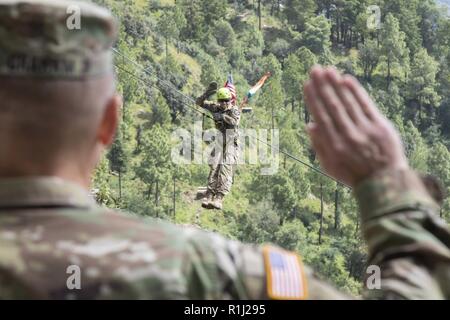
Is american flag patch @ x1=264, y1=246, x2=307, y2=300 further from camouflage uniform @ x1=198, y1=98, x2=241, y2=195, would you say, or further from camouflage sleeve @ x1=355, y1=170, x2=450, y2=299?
camouflage uniform @ x1=198, y1=98, x2=241, y2=195

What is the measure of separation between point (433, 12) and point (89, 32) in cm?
10935

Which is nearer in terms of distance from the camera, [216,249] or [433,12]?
[216,249]

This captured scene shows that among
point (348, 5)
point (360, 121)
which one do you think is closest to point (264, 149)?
point (348, 5)

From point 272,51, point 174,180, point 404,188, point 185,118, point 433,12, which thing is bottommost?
point 404,188

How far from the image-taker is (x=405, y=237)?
1.88m

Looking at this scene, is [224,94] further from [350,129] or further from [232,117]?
[350,129]

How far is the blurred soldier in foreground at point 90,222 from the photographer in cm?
174

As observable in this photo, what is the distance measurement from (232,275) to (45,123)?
1.46 ft

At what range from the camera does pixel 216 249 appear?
5.87 ft

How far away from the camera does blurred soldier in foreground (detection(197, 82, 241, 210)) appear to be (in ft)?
40.3

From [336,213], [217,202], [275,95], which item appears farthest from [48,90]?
[275,95]

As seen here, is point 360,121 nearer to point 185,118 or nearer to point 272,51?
point 185,118

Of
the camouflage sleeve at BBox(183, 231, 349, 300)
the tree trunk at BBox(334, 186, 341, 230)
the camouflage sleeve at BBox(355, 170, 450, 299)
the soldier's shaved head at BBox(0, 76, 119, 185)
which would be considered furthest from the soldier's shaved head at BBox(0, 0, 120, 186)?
the tree trunk at BBox(334, 186, 341, 230)

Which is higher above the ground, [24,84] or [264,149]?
[264,149]
